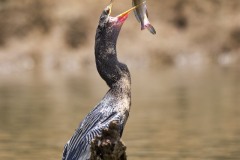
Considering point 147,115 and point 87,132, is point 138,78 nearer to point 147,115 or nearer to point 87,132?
Result: point 147,115

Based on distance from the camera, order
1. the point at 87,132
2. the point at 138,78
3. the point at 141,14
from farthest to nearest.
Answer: the point at 138,78
the point at 141,14
the point at 87,132

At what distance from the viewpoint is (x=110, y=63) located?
6758 millimetres

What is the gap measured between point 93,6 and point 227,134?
84.0ft

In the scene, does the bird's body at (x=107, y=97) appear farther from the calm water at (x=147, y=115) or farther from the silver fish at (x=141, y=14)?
the calm water at (x=147, y=115)

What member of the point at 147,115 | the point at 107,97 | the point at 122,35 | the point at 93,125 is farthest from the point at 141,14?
the point at 122,35

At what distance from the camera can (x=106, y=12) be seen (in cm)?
681

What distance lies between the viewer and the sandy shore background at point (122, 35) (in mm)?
35688

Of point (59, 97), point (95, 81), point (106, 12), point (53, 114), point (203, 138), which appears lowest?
point (106, 12)

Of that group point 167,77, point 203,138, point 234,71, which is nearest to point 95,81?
point 167,77

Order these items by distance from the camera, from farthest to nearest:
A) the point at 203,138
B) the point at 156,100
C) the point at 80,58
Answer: the point at 80,58, the point at 156,100, the point at 203,138

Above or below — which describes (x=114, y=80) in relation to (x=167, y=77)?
below

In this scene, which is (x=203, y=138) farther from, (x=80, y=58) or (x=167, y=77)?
(x=80, y=58)

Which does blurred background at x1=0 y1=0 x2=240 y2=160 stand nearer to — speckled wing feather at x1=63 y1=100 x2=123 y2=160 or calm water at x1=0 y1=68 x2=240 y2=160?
calm water at x1=0 y1=68 x2=240 y2=160

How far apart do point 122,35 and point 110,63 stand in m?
30.0
